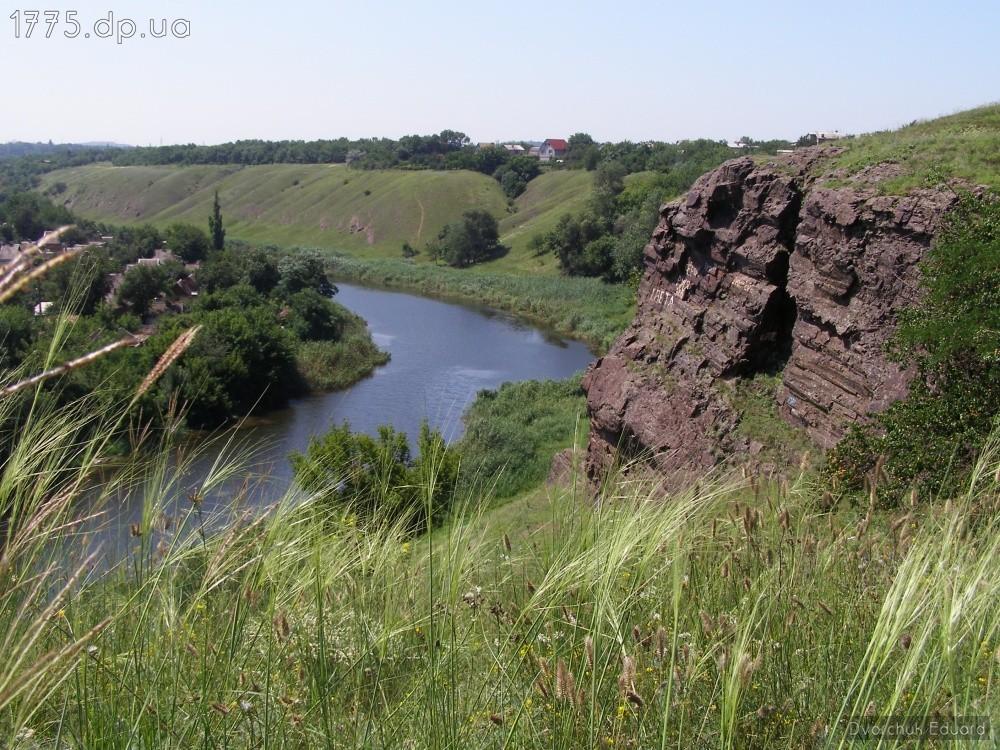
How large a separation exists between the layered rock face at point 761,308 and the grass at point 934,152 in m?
0.53

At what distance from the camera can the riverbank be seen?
152ft

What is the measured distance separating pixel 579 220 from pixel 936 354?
5066 cm

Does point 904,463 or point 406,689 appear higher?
point 406,689

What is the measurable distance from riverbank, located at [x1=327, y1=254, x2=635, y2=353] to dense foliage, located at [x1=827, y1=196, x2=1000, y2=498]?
29.7 metres

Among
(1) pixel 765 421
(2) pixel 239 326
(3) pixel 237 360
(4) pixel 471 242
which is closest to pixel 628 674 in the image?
(1) pixel 765 421

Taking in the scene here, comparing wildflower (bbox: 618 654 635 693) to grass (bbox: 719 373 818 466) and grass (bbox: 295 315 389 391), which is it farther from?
grass (bbox: 295 315 389 391)

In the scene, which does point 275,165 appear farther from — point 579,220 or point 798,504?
point 798,504

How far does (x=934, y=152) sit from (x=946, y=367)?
5.29 meters

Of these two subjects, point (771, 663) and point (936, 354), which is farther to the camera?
point (936, 354)

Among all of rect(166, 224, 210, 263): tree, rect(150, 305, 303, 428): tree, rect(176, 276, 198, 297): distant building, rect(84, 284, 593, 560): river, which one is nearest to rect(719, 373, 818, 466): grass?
rect(84, 284, 593, 560): river

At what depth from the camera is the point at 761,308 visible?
1673 centimetres

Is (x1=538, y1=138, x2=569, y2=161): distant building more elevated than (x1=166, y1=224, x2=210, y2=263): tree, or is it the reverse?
(x1=538, y1=138, x2=569, y2=161): distant building

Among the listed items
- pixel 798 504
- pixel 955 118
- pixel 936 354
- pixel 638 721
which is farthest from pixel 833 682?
pixel 955 118

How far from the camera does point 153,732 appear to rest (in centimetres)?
222
